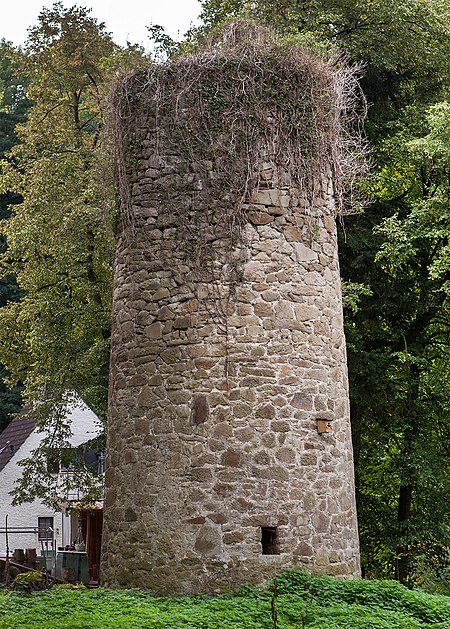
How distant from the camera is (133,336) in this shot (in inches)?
477

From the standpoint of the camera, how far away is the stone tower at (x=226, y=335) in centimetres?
1123

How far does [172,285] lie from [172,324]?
1.52ft

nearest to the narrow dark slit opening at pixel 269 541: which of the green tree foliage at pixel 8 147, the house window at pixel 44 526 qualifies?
the house window at pixel 44 526

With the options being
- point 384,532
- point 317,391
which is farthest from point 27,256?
point 317,391

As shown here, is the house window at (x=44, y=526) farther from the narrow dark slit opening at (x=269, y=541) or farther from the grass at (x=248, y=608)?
the narrow dark slit opening at (x=269, y=541)

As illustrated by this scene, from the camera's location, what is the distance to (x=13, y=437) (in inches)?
1310

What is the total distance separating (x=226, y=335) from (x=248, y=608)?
3026 millimetres

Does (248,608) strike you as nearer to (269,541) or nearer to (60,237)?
(269,541)

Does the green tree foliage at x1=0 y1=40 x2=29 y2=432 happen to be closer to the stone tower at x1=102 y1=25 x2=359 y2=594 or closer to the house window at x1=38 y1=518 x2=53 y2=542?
the house window at x1=38 y1=518 x2=53 y2=542

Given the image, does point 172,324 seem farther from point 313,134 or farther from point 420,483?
point 420,483

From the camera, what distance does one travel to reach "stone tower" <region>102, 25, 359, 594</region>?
11.2 m

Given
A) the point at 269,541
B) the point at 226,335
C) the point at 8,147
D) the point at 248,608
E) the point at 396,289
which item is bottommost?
the point at 248,608

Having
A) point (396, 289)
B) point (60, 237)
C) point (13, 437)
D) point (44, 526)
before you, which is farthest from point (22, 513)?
point (396, 289)

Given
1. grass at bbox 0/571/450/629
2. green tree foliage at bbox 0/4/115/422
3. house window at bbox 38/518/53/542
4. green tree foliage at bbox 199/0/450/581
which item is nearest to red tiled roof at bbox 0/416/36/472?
house window at bbox 38/518/53/542
